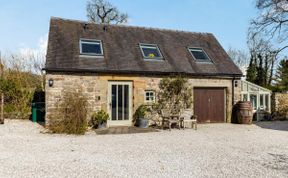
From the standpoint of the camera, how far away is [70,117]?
10.9 meters

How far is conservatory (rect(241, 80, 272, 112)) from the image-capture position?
17.1 metres

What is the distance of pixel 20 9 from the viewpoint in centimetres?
998

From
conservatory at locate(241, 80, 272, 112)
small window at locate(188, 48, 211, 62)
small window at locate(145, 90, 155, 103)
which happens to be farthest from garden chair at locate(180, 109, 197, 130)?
conservatory at locate(241, 80, 272, 112)

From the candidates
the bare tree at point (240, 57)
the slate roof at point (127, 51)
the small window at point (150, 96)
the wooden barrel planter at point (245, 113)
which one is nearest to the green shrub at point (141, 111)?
the small window at point (150, 96)

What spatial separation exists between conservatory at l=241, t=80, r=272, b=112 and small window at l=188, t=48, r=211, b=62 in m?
3.32

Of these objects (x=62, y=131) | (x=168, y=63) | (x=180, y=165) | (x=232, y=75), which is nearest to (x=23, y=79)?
(x=62, y=131)

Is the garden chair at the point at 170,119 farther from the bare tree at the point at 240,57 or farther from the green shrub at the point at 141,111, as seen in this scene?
the bare tree at the point at 240,57

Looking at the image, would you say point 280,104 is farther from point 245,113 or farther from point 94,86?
point 94,86

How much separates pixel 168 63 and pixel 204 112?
3.24 meters

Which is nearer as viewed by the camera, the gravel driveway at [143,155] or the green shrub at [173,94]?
the gravel driveway at [143,155]

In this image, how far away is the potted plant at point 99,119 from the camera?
12047 millimetres

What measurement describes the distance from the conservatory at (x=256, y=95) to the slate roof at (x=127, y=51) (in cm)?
236

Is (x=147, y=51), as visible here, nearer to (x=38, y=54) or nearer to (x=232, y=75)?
(x=232, y=75)

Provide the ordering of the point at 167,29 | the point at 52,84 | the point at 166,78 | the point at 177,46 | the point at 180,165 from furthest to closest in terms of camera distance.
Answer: the point at 167,29 → the point at 177,46 → the point at 166,78 → the point at 52,84 → the point at 180,165
